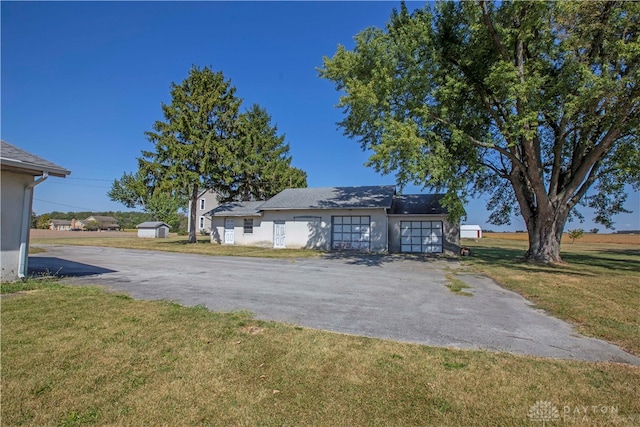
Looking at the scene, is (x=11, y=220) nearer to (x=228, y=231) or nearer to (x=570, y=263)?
(x=228, y=231)

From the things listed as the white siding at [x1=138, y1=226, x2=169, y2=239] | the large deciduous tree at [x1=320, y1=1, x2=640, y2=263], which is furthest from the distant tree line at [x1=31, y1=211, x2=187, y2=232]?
the large deciduous tree at [x1=320, y1=1, x2=640, y2=263]

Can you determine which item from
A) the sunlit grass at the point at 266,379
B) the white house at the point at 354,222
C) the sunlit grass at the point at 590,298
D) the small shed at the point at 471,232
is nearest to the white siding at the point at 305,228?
the white house at the point at 354,222

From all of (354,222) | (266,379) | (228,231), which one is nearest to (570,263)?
(354,222)

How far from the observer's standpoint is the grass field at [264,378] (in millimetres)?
2707

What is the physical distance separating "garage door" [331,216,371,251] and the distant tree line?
35673mm

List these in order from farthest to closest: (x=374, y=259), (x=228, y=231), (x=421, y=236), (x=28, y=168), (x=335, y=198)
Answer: (x=228, y=231), (x=335, y=198), (x=421, y=236), (x=374, y=259), (x=28, y=168)

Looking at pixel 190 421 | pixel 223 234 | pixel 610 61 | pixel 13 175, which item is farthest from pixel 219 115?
pixel 190 421

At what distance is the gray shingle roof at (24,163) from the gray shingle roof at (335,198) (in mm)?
15235

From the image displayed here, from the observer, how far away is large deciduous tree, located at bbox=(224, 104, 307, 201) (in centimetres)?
3016

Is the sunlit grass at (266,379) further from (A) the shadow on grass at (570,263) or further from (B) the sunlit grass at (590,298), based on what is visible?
(A) the shadow on grass at (570,263)

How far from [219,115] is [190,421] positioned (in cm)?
2565

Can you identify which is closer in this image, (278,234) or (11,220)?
(11,220)

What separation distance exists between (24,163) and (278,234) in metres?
17.1

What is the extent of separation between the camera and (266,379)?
3.28m
